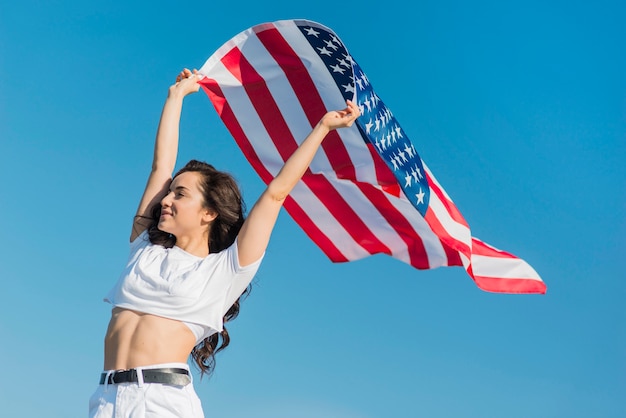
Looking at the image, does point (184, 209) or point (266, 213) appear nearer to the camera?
point (266, 213)

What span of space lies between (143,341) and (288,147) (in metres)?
4.15

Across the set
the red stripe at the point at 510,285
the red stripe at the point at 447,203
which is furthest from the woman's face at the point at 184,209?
the red stripe at the point at 510,285

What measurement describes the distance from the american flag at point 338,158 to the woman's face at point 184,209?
240 cm

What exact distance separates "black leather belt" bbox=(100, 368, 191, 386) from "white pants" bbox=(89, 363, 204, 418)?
25 millimetres

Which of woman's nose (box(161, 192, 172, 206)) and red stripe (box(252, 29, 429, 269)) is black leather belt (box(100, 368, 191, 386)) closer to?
woman's nose (box(161, 192, 172, 206))

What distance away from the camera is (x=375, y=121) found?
8.53 meters

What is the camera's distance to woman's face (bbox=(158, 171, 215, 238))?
6.47 metres

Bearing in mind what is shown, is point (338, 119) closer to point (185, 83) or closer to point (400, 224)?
point (185, 83)

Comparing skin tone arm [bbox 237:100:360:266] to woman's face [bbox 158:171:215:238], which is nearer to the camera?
skin tone arm [bbox 237:100:360:266]

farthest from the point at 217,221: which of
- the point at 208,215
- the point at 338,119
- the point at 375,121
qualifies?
the point at 375,121

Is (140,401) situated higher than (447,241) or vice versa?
(447,241)

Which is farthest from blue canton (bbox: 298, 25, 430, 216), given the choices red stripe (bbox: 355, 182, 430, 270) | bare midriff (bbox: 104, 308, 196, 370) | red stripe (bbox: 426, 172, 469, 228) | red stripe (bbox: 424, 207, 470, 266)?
bare midriff (bbox: 104, 308, 196, 370)

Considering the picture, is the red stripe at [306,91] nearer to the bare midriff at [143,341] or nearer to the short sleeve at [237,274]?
the short sleeve at [237,274]

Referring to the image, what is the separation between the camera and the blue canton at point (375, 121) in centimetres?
846
